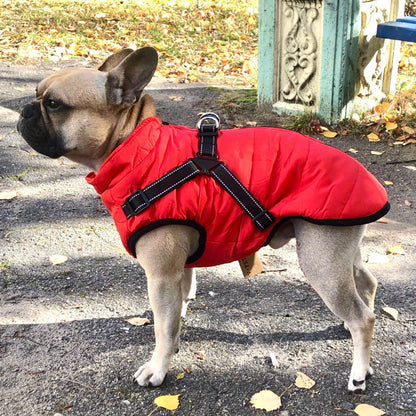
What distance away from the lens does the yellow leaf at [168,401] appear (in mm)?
3113

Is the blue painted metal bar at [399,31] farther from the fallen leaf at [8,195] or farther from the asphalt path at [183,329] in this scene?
the fallen leaf at [8,195]

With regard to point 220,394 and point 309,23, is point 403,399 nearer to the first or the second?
point 220,394

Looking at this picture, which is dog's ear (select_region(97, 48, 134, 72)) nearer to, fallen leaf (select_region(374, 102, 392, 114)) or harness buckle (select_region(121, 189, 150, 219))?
harness buckle (select_region(121, 189, 150, 219))

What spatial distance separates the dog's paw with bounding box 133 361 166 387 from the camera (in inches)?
128

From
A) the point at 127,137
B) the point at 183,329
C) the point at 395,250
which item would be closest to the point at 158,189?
the point at 127,137

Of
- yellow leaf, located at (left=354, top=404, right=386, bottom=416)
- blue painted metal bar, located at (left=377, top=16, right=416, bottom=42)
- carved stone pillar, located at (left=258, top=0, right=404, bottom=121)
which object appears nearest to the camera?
yellow leaf, located at (left=354, top=404, right=386, bottom=416)

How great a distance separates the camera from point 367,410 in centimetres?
309

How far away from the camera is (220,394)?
3.21 meters

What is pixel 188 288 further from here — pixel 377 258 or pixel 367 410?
pixel 377 258

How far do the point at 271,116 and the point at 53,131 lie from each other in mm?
4405

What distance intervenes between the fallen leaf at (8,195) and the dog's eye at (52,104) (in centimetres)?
269

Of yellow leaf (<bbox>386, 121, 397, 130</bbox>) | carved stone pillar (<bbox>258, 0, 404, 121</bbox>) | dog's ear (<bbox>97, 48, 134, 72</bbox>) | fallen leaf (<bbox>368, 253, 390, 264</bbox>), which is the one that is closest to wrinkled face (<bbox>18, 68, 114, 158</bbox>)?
dog's ear (<bbox>97, 48, 134, 72</bbox>)

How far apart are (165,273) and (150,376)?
655 mm

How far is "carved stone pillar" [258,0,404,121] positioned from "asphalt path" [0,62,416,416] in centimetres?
164
